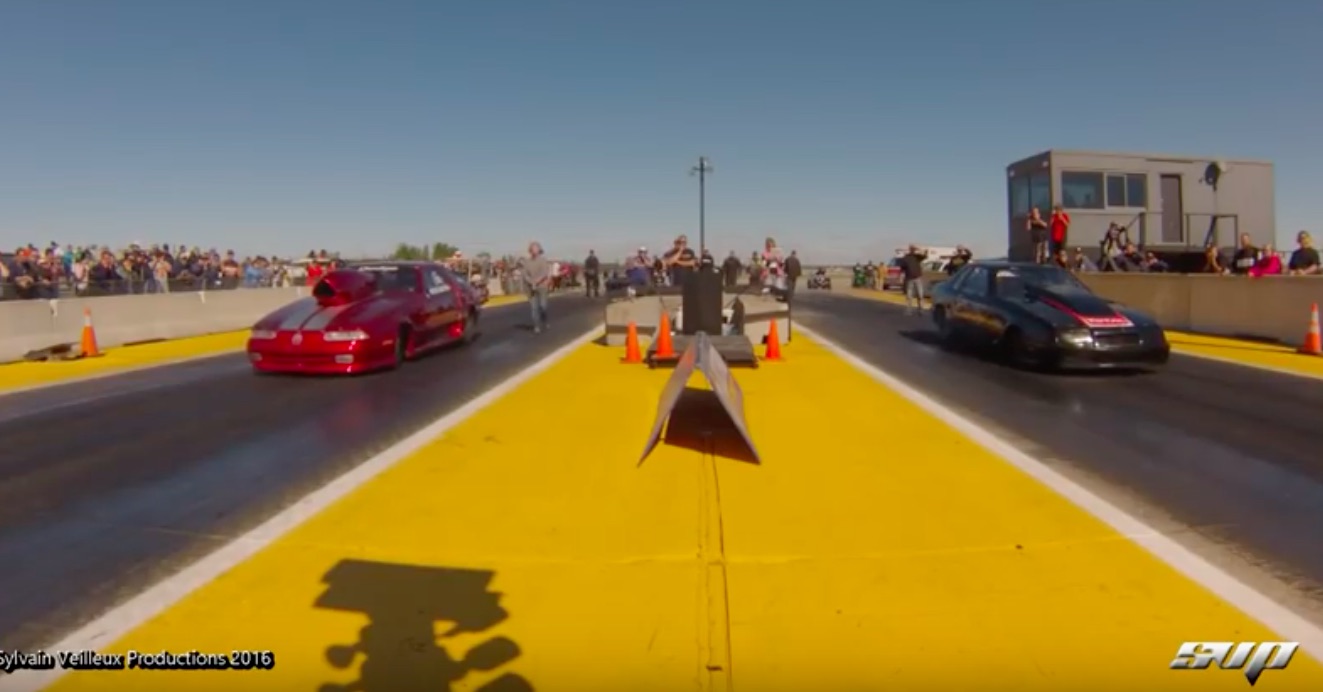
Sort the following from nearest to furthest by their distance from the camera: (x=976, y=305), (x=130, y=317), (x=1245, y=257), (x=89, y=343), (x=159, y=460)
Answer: (x=159, y=460)
(x=976, y=305)
(x=89, y=343)
(x=130, y=317)
(x=1245, y=257)

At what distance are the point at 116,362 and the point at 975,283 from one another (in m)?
12.7

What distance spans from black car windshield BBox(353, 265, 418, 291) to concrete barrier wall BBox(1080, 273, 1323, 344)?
43.0 ft

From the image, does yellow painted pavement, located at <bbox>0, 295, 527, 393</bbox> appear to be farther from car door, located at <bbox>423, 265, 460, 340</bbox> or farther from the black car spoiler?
the black car spoiler

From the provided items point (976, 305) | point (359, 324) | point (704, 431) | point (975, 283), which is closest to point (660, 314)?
point (359, 324)

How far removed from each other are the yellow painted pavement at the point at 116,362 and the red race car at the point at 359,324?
2.82 meters

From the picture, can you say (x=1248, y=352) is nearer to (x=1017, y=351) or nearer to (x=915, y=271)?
(x=1017, y=351)

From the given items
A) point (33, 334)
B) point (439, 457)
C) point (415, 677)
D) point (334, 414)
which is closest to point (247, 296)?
point (33, 334)

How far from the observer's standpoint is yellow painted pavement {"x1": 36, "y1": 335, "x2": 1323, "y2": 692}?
3.28 m

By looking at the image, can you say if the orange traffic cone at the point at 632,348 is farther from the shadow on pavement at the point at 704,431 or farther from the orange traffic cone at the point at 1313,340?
the orange traffic cone at the point at 1313,340

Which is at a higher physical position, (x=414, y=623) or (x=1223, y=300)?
(x=1223, y=300)

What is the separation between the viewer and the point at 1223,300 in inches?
589

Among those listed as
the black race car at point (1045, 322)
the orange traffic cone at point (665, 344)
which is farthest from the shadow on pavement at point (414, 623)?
the black race car at point (1045, 322)

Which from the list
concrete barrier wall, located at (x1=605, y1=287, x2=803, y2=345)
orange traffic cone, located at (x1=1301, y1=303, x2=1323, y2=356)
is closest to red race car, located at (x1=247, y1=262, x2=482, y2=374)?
concrete barrier wall, located at (x1=605, y1=287, x2=803, y2=345)

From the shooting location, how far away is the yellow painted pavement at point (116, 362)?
37.8ft
